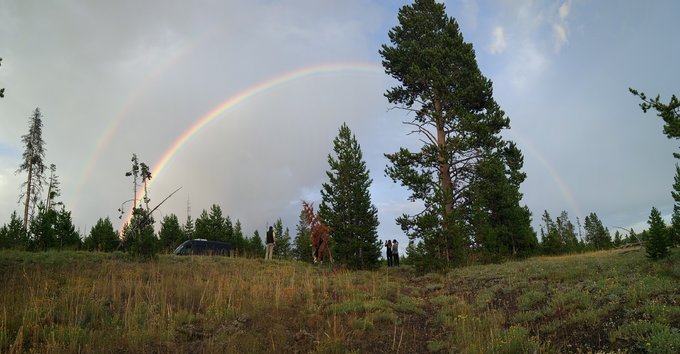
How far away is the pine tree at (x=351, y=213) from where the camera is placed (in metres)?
23.2

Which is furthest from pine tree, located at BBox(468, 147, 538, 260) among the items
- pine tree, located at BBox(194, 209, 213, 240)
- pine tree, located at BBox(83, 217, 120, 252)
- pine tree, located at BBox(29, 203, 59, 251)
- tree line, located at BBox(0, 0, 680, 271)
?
pine tree, located at BBox(194, 209, 213, 240)

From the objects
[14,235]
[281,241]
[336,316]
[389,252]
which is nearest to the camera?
[336,316]

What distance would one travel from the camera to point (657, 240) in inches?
551

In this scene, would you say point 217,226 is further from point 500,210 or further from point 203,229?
point 500,210

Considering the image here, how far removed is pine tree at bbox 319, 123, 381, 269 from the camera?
2322cm

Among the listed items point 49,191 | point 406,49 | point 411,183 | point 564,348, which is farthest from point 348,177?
point 49,191

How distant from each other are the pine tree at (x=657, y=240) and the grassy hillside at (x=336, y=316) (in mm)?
801

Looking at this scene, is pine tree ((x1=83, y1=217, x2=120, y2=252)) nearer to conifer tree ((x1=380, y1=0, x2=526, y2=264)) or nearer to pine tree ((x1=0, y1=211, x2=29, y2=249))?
pine tree ((x1=0, y1=211, x2=29, y2=249))

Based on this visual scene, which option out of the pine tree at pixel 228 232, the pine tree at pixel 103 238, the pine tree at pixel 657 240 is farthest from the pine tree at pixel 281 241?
the pine tree at pixel 657 240

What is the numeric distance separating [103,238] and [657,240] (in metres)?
35.2

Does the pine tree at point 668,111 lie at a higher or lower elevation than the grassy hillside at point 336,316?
higher

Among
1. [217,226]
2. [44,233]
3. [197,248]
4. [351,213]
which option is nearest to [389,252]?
[351,213]

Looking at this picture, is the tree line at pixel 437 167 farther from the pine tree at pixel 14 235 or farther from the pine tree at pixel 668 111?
the pine tree at pixel 668 111

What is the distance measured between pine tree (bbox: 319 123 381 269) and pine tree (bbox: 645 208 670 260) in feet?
41.1
